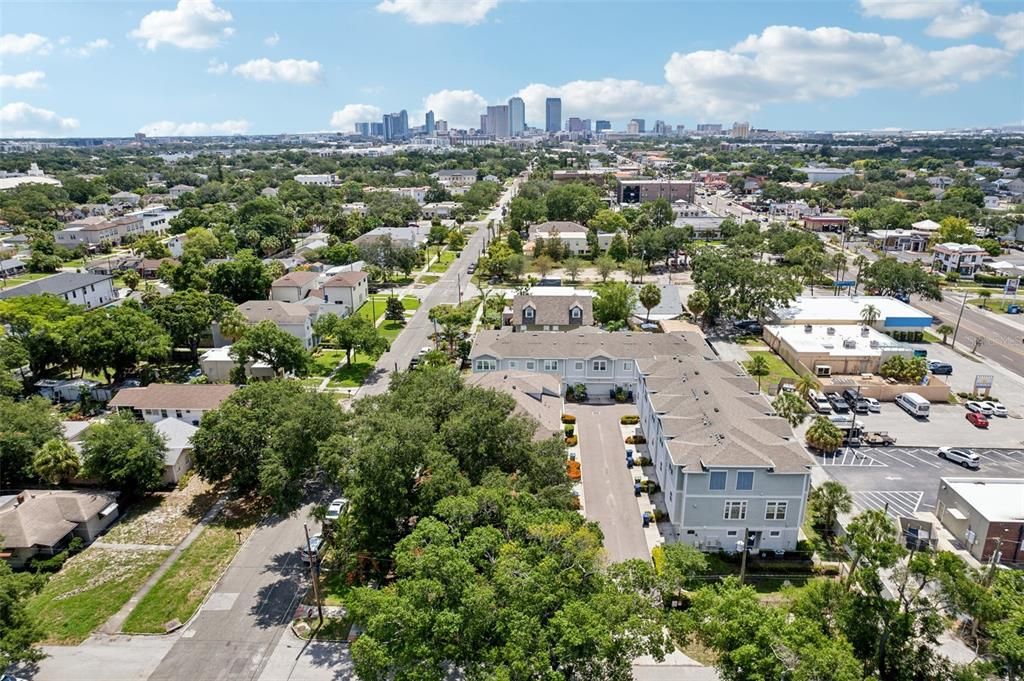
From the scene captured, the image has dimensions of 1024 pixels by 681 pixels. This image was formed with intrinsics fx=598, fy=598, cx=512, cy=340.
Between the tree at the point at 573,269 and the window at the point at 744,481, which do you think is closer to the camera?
the window at the point at 744,481

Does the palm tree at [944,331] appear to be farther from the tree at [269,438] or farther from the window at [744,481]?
the tree at [269,438]

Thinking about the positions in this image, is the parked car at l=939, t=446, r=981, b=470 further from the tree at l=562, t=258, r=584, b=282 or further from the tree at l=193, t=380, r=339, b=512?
the tree at l=562, t=258, r=584, b=282

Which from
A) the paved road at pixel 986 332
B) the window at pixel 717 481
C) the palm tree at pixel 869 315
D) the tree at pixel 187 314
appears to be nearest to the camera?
the window at pixel 717 481

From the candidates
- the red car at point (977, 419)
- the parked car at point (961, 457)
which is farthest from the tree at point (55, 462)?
the red car at point (977, 419)

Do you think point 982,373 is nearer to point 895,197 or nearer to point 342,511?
point 342,511

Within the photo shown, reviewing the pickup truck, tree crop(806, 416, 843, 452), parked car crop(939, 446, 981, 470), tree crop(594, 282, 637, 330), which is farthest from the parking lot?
tree crop(594, 282, 637, 330)

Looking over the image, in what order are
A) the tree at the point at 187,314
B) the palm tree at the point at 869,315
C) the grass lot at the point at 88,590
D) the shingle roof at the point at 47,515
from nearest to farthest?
the grass lot at the point at 88,590
the shingle roof at the point at 47,515
the tree at the point at 187,314
the palm tree at the point at 869,315
